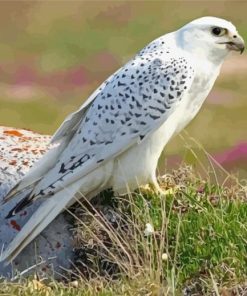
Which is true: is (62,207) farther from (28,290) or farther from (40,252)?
(28,290)

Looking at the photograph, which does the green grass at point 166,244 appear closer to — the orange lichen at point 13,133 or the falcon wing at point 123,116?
the falcon wing at point 123,116

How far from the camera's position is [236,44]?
766cm

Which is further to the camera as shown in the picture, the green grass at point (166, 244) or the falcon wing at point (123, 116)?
the falcon wing at point (123, 116)

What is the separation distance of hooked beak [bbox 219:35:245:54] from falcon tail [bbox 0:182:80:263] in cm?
144

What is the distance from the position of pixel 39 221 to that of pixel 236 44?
5.80ft

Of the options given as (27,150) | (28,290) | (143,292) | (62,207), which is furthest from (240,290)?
(27,150)

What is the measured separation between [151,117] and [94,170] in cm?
52

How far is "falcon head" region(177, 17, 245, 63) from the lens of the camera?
7.66 m

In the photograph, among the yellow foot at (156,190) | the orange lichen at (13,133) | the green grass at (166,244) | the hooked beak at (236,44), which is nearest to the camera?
the green grass at (166,244)

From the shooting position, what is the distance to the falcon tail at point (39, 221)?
7.73 meters

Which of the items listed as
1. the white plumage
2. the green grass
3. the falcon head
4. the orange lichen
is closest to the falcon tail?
the white plumage

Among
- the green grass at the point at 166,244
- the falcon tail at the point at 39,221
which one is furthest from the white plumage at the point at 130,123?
the green grass at the point at 166,244

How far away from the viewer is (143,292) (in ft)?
20.9

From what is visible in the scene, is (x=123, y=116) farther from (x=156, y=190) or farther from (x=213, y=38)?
(x=213, y=38)
